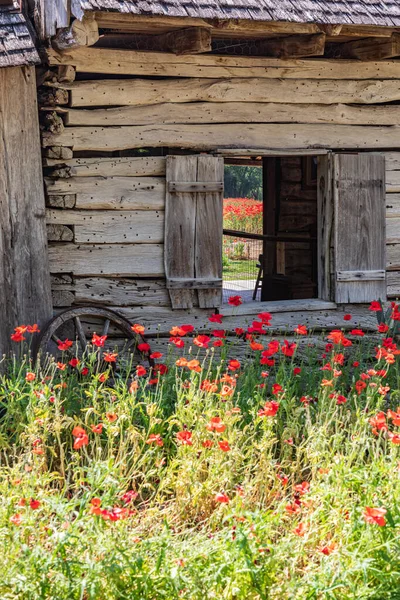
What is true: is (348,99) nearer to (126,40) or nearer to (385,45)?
(385,45)

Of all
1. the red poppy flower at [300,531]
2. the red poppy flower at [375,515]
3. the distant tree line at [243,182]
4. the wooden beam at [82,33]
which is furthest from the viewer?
the distant tree line at [243,182]

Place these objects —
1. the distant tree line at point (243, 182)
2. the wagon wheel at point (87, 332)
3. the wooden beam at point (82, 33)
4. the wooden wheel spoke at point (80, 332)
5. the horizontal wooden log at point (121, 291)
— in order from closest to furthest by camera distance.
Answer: the wooden beam at point (82, 33), the wagon wheel at point (87, 332), the wooden wheel spoke at point (80, 332), the horizontal wooden log at point (121, 291), the distant tree line at point (243, 182)

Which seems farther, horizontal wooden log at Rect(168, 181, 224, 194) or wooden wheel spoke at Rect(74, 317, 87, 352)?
horizontal wooden log at Rect(168, 181, 224, 194)

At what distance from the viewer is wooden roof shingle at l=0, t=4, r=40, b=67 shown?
279 inches

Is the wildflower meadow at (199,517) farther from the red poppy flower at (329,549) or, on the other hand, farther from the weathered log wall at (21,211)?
the weathered log wall at (21,211)

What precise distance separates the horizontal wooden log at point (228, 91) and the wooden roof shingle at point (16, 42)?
55 cm

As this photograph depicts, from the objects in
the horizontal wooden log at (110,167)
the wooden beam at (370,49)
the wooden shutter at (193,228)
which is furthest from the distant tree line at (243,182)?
the horizontal wooden log at (110,167)

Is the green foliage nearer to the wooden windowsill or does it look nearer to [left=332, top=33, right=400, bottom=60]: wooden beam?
the wooden windowsill

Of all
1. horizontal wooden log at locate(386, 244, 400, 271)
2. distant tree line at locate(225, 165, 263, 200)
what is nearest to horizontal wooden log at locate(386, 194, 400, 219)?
horizontal wooden log at locate(386, 244, 400, 271)

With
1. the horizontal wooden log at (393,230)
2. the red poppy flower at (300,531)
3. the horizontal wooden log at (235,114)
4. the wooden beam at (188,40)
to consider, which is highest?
the wooden beam at (188,40)

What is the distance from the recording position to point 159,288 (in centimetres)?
811

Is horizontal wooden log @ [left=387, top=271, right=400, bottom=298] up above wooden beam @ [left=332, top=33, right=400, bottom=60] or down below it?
below

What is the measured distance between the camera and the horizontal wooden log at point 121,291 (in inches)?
312

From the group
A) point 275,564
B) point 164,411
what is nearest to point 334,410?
point 164,411
